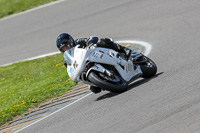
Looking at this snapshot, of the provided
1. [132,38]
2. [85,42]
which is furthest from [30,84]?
[85,42]

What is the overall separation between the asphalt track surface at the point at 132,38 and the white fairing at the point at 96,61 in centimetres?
39

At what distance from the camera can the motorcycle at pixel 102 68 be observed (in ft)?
27.1

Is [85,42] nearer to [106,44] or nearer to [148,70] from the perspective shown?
[106,44]

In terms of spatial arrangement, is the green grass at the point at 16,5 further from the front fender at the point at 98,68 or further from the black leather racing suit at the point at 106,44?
the front fender at the point at 98,68

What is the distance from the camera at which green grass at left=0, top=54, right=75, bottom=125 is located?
10.6 meters

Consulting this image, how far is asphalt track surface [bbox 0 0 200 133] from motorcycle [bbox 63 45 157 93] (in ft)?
0.86

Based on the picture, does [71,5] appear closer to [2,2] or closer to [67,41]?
[2,2]

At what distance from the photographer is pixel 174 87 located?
7.72 m

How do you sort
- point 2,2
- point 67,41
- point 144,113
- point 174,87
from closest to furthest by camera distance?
point 144,113 → point 174,87 → point 67,41 → point 2,2

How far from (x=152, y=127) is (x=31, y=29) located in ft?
41.0

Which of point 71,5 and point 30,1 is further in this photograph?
point 30,1

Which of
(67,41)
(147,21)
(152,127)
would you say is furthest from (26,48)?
(152,127)

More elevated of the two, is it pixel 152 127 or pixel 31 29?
pixel 152 127

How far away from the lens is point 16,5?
67.9 feet
